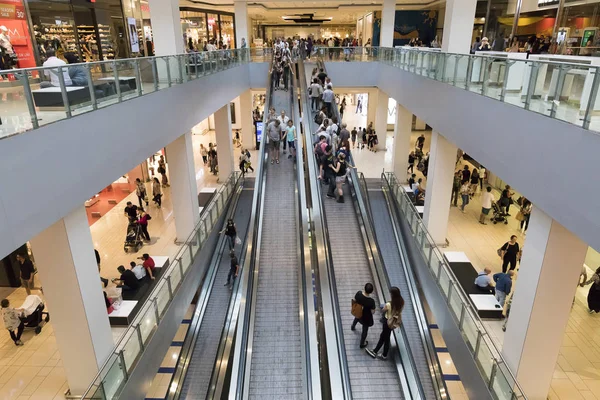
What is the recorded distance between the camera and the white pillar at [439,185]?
520 inches

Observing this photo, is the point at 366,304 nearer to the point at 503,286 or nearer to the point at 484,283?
the point at 503,286

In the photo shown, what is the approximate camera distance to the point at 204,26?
28469 mm

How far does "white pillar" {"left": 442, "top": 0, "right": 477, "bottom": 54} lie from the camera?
39.7 ft

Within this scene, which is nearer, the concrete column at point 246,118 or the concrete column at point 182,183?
the concrete column at point 182,183

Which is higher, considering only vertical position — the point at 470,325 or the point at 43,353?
the point at 470,325

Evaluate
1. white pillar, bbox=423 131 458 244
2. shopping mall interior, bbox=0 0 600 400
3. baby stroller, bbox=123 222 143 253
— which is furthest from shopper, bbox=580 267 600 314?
baby stroller, bbox=123 222 143 253

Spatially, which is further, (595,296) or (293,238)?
(595,296)

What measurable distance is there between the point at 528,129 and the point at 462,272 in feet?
16.6

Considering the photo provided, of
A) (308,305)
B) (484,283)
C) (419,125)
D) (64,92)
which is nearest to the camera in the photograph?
(64,92)

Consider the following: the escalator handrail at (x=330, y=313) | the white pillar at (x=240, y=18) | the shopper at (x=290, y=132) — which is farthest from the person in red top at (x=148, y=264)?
the white pillar at (x=240, y=18)

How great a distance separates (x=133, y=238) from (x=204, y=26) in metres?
19.7

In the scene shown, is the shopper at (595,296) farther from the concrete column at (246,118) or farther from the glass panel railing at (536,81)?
the concrete column at (246,118)

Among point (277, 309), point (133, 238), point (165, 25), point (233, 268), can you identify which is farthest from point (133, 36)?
point (277, 309)

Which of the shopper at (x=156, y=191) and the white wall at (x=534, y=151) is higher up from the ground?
the white wall at (x=534, y=151)
